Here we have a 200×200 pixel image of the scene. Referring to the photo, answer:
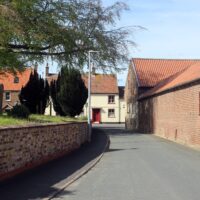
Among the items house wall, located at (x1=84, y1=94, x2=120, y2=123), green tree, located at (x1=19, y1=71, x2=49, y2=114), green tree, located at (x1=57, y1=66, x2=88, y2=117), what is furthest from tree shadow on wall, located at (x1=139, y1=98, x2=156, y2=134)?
house wall, located at (x1=84, y1=94, x2=120, y2=123)

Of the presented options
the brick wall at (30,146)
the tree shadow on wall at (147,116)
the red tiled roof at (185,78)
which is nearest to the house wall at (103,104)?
the tree shadow on wall at (147,116)

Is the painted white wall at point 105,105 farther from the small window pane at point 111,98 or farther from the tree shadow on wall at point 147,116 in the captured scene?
the tree shadow on wall at point 147,116

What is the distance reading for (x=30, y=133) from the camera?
16484 millimetres

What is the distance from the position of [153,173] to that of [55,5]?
1819cm

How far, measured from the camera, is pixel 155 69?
202ft

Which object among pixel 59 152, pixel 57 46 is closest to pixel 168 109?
pixel 57 46

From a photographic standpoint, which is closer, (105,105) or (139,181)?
(139,181)

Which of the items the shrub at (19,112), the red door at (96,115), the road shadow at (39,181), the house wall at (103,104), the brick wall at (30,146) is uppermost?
the house wall at (103,104)

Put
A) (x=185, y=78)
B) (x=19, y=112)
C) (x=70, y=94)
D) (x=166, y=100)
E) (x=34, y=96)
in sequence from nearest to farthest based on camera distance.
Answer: (x=19, y=112) < (x=185, y=78) < (x=166, y=100) < (x=34, y=96) < (x=70, y=94)

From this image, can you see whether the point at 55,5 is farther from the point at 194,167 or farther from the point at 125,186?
the point at 125,186

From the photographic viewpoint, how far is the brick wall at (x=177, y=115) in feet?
96.0

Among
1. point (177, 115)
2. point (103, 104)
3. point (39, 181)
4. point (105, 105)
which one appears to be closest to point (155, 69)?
point (177, 115)

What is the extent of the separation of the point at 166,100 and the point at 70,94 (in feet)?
39.1

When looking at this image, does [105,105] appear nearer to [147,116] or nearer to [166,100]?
A: [147,116]
